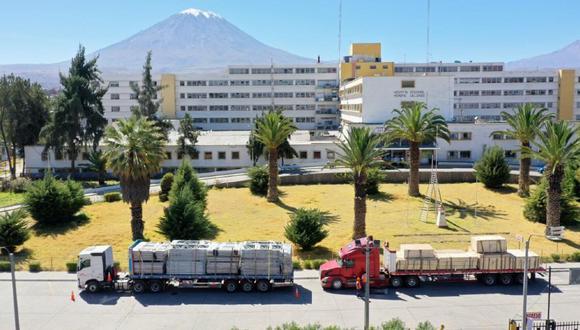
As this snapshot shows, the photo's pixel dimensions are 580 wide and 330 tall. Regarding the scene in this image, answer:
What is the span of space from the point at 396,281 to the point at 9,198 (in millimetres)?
50276

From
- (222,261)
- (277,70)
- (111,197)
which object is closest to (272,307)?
(222,261)

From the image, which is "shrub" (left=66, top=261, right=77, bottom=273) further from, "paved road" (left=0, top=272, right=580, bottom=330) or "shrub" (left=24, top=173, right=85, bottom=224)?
"shrub" (left=24, top=173, right=85, bottom=224)

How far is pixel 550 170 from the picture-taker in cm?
4031

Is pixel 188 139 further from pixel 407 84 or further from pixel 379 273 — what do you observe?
pixel 379 273

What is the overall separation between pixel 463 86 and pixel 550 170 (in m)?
81.0

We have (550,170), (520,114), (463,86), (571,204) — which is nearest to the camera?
(550,170)

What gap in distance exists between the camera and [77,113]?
235 ft

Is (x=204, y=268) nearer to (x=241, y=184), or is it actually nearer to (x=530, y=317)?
(x=530, y=317)

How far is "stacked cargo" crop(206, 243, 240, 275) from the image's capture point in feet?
94.8

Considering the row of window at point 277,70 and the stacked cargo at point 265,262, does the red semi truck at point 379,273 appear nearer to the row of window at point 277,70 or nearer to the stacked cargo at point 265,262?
the stacked cargo at point 265,262

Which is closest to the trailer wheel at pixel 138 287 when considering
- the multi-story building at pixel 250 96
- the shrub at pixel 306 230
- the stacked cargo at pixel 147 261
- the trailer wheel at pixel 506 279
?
the stacked cargo at pixel 147 261

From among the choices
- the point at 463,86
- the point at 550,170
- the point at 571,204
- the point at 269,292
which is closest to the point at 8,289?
the point at 269,292

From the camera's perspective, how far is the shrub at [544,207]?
43.1m

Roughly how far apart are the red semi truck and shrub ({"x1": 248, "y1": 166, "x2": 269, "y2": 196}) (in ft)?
84.3
